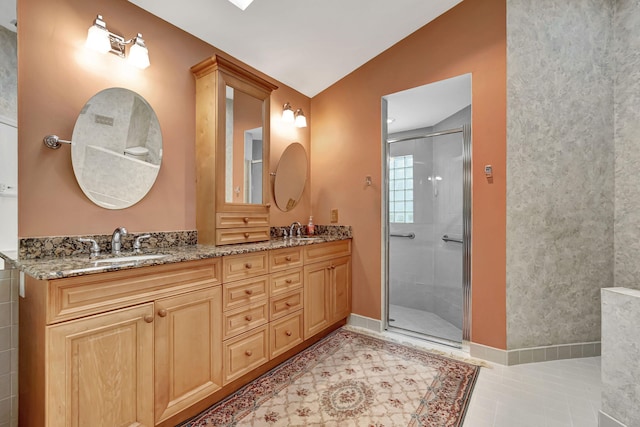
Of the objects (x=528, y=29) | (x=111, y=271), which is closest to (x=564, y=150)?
(x=528, y=29)

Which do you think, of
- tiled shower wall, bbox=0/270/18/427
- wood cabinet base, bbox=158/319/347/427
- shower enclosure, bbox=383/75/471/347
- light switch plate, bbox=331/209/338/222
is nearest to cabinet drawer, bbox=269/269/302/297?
wood cabinet base, bbox=158/319/347/427

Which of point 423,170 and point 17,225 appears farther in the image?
point 423,170

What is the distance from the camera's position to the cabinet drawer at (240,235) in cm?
206

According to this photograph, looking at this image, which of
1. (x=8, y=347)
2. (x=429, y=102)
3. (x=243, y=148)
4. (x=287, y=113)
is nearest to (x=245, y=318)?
(x=8, y=347)

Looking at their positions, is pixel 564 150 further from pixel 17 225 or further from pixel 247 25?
pixel 17 225

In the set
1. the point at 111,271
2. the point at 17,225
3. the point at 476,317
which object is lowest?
the point at 476,317

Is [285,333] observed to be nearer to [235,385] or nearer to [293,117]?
[235,385]

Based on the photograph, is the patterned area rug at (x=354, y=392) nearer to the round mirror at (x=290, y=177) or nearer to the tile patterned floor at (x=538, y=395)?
the tile patterned floor at (x=538, y=395)

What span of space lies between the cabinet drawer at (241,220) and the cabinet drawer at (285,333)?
77cm

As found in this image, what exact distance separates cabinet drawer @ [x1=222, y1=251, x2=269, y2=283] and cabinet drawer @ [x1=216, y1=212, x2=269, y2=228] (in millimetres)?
336

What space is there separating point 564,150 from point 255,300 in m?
2.62

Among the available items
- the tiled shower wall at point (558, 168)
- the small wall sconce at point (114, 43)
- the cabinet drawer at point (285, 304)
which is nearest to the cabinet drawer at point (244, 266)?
the cabinet drawer at point (285, 304)

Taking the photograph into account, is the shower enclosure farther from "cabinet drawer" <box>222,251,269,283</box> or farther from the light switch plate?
"cabinet drawer" <box>222,251,269,283</box>

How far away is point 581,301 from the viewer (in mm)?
2307
